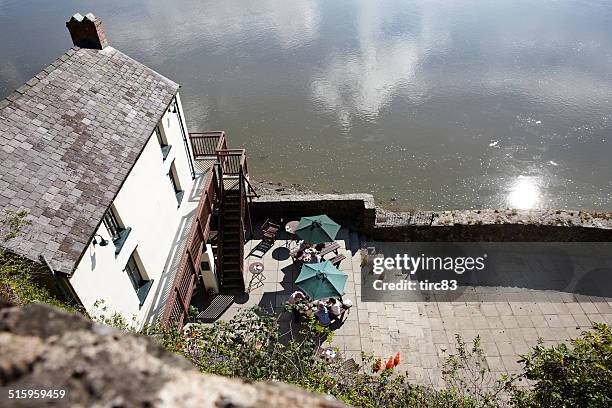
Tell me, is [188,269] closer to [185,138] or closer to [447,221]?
[185,138]

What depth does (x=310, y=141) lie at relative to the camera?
2633cm

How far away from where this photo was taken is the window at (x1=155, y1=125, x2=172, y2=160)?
13.7 m

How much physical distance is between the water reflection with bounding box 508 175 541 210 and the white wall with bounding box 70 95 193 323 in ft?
59.2

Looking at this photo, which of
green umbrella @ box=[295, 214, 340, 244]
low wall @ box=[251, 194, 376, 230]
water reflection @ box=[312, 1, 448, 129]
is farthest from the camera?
water reflection @ box=[312, 1, 448, 129]

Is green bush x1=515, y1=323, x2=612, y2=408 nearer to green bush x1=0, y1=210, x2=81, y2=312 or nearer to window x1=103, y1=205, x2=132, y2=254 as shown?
green bush x1=0, y1=210, x2=81, y2=312

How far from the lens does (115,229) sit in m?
10.6

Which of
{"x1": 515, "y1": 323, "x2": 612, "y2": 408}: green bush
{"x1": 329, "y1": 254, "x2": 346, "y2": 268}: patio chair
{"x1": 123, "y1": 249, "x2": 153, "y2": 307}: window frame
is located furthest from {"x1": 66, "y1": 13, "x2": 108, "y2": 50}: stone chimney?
{"x1": 515, "y1": 323, "x2": 612, "y2": 408}: green bush

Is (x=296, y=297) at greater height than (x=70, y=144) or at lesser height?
lesser

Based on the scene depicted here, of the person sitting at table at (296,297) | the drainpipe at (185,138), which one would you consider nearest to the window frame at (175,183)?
the drainpipe at (185,138)

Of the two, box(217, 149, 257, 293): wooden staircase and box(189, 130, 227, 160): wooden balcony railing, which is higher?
box(189, 130, 227, 160): wooden balcony railing

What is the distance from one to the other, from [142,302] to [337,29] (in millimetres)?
35255

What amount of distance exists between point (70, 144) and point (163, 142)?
406 cm

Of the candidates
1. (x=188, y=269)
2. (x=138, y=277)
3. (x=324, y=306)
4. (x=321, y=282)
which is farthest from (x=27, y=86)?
(x=324, y=306)

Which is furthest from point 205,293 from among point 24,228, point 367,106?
point 367,106
